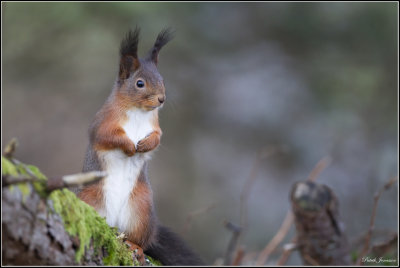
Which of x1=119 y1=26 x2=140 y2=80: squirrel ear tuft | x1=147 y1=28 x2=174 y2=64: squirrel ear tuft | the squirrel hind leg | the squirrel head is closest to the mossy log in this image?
the squirrel hind leg

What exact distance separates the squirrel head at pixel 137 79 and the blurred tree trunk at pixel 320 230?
3.10 feet

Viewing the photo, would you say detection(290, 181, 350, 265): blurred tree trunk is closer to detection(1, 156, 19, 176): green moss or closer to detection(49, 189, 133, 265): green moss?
detection(49, 189, 133, 265): green moss

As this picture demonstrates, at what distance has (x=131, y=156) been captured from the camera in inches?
88.9

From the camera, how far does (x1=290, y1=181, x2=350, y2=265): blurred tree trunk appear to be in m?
2.71

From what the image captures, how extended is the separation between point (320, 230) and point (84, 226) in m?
1.57

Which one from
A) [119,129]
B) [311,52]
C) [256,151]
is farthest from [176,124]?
[119,129]

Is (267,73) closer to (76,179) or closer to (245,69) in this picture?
(245,69)

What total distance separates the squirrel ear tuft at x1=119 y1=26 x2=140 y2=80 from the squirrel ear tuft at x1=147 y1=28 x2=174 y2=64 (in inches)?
4.7

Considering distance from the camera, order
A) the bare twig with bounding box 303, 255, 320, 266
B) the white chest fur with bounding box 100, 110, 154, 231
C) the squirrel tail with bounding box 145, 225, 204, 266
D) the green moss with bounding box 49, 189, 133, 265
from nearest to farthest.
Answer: the green moss with bounding box 49, 189, 133, 265, the white chest fur with bounding box 100, 110, 154, 231, the squirrel tail with bounding box 145, 225, 204, 266, the bare twig with bounding box 303, 255, 320, 266

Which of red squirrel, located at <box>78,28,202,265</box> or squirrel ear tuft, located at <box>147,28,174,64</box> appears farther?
squirrel ear tuft, located at <box>147,28,174,64</box>

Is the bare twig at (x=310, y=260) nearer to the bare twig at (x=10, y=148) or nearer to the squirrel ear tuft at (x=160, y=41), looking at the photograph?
the squirrel ear tuft at (x=160, y=41)

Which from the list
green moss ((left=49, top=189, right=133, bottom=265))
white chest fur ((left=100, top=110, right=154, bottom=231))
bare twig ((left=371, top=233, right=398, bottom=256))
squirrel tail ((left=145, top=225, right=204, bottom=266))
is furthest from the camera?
bare twig ((left=371, top=233, right=398, bottom=256))

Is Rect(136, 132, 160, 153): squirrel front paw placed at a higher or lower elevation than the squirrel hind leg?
higher

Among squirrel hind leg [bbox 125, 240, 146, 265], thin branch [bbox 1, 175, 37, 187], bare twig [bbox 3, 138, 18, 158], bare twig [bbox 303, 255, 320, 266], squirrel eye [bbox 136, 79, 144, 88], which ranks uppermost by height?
squirrel eye [bbox 136, 79, 144, 88]
